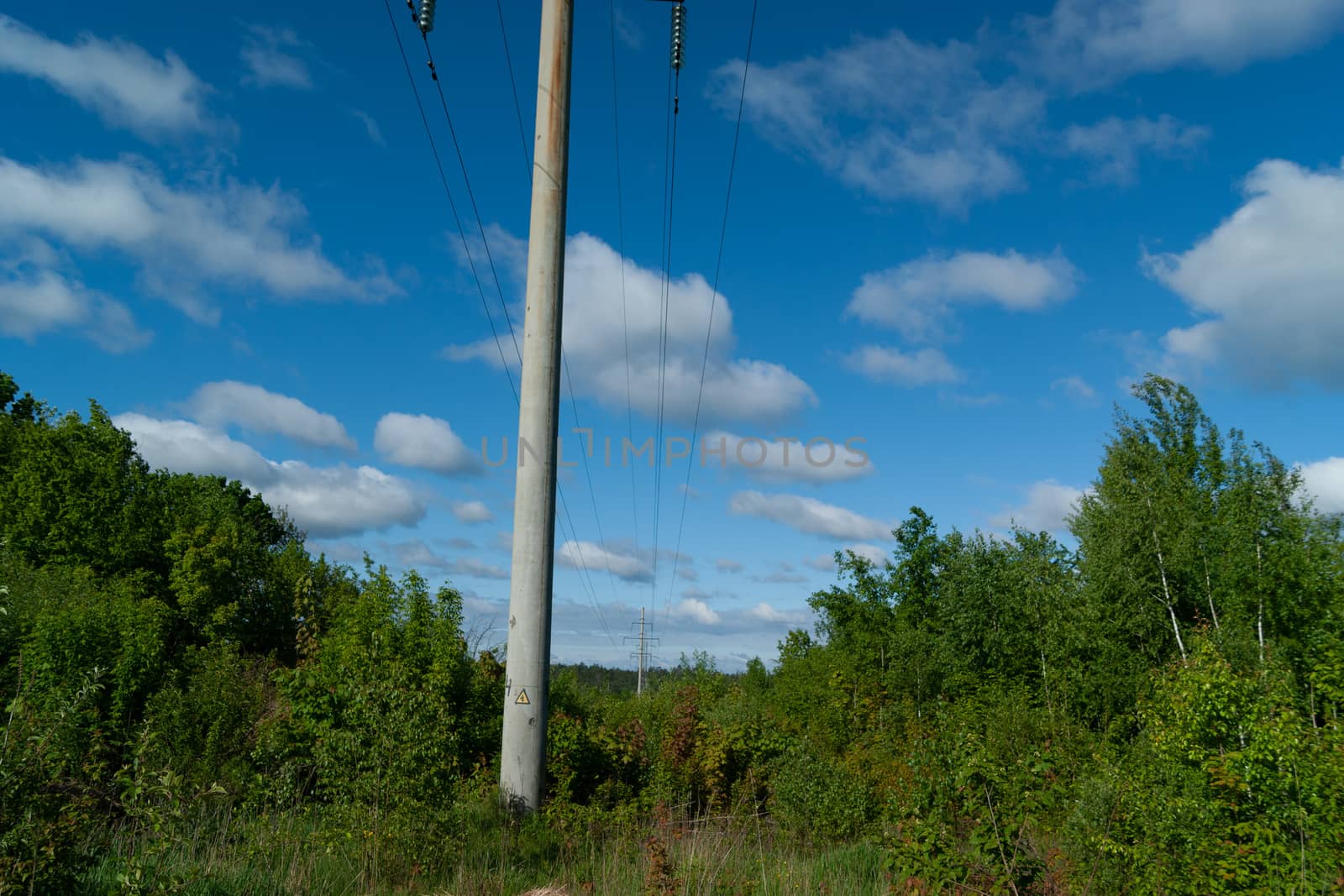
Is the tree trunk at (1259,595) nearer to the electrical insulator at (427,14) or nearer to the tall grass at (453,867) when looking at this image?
the tall grass at (453,867)

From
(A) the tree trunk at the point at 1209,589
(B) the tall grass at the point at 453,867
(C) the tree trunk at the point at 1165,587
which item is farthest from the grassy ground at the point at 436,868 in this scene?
(A) the tree trunk at the point at 1209,589

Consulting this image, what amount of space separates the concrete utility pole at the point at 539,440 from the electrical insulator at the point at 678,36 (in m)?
1.91

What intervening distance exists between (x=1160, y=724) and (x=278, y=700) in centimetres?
2797

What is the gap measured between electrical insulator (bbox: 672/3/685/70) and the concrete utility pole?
1914mm

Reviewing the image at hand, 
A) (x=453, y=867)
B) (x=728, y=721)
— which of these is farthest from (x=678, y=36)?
(x=728, y=721)

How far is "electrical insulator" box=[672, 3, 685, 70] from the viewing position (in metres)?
16.0

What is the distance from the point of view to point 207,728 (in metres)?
25.2

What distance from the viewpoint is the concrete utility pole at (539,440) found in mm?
13531

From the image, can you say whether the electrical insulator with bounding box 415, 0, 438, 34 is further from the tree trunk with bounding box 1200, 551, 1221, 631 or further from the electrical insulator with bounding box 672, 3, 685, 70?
the tree trunk with bounding box 1200, 551, 1221, 631

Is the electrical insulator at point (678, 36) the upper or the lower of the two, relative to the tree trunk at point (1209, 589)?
upper

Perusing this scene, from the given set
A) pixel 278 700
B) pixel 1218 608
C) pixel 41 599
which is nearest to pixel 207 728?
pixel 278 700

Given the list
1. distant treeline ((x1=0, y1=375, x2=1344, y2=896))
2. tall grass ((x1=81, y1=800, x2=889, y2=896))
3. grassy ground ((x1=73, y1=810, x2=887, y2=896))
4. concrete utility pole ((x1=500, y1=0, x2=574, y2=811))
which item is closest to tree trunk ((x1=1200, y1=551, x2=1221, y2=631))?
distant treeline ((x1=0, y1=375, x2=1344, y2=896))

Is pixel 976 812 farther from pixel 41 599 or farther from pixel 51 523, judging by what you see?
pixel 51 523

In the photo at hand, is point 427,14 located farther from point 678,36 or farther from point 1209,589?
point 1209,589
